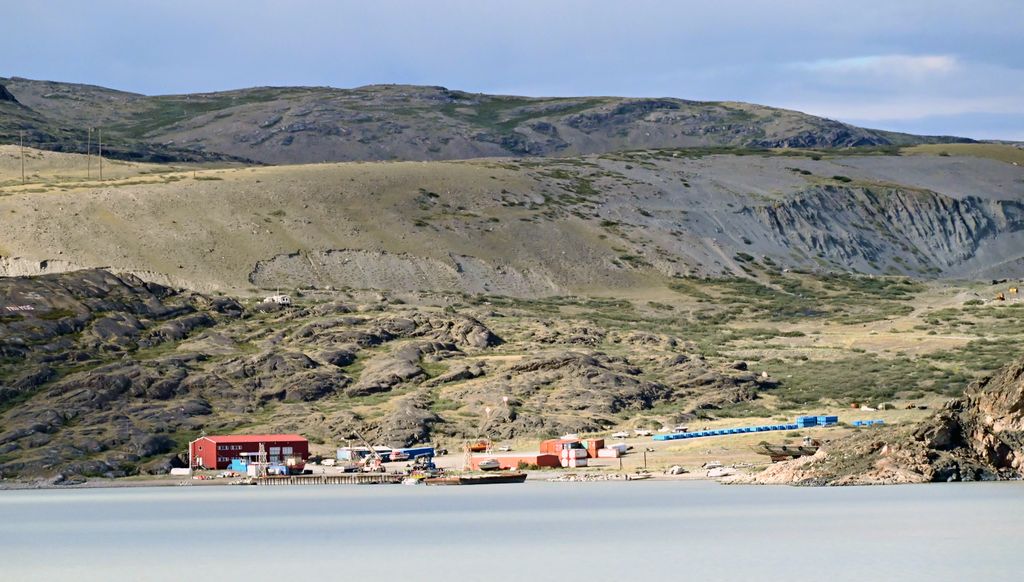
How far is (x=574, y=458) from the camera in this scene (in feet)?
332

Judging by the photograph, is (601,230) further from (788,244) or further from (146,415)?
(146,415)

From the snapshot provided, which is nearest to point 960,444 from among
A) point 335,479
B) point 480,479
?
point 480,479

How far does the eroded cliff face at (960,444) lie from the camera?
6688 cm

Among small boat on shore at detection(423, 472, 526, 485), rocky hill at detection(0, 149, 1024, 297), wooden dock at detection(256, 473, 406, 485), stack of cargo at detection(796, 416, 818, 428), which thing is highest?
rocky hill at detection(0, 149, 1024, 297)

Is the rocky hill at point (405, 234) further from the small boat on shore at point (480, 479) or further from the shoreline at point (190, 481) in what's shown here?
the small boat on shore at point (480, 479)

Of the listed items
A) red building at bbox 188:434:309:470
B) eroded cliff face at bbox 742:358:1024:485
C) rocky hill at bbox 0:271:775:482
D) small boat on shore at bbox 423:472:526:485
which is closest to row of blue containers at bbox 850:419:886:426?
rocky hill at bbox 0:271:775:482

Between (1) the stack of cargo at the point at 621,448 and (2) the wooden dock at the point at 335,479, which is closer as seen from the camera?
(1) the stack of cargo at the point at 621,448

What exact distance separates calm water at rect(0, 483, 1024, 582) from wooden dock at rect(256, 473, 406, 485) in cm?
1451

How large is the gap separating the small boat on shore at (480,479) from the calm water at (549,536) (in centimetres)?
958

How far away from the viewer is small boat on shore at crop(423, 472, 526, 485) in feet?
317

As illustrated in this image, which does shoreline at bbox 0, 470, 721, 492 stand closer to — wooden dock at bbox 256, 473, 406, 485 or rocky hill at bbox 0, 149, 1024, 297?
wooden dock at bbox 256, 473, 406, 485

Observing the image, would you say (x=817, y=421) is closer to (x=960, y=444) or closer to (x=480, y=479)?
(x=480, y=479)

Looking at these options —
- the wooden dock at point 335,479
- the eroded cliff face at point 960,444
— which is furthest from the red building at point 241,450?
the eroded cliff face at point 960,444

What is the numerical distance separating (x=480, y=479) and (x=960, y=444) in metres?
34.5
